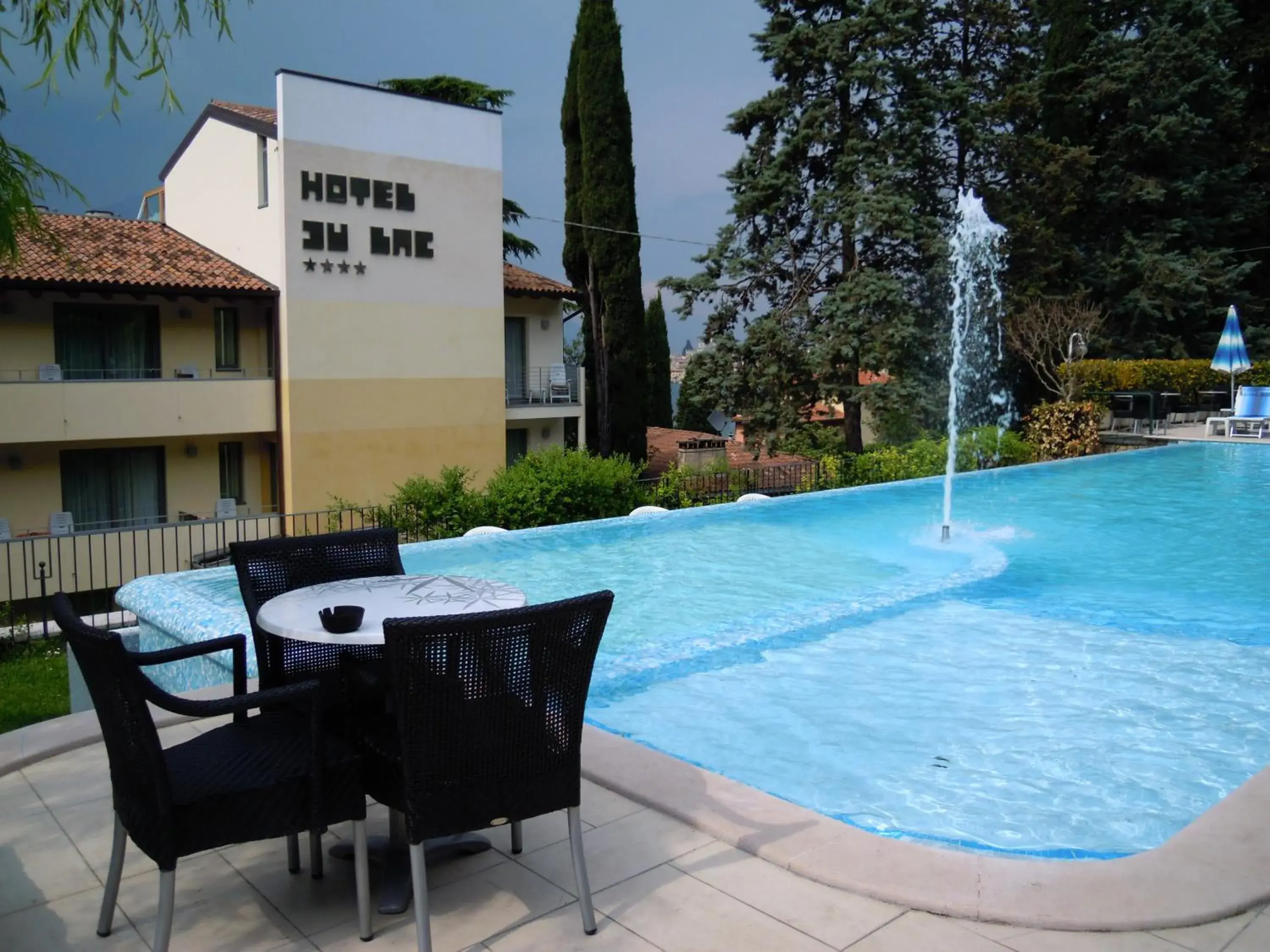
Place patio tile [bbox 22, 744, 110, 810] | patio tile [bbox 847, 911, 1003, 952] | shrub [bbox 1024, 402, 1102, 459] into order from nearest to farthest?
patio tile [bbox 847, 911, 1003, 952], patio tile [bbox 22, 744, 110, 810], shrub [bbox 1024, 402, 1102, 459]

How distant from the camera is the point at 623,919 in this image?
3.16m

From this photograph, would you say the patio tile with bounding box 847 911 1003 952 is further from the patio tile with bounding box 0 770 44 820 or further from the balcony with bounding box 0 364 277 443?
the balcony with bounding box 0 364 277 443

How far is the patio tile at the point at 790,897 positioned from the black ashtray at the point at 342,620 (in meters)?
1.34

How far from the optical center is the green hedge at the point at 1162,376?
84.0ft

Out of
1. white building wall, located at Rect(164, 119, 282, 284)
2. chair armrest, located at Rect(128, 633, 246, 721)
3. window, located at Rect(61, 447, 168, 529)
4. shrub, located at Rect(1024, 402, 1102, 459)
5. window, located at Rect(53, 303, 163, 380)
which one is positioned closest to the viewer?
chair armrest, located at Rect(128, 633, 246, 721)

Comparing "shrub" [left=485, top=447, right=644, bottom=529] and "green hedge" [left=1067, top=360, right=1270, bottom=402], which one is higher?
"green hedge" [left=1067, top=360, right=1270, bottom=402]

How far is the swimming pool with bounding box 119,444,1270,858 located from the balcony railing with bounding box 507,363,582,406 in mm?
11714

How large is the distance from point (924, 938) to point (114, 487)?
19668 mm

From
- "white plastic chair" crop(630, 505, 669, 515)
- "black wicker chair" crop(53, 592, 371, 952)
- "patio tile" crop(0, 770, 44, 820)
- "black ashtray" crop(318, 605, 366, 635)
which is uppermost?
"black ashtray" crop(318, 605, 366, 635)

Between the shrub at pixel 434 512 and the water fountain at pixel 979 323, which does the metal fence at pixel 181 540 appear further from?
the water fountain at pixel 979 323

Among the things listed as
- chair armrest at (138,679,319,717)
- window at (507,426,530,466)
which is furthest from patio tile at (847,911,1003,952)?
window at (507,426,530,466)

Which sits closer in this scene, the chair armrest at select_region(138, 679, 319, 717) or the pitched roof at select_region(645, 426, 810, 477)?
the chair armrest at select_region(138, 679, 319, 717)

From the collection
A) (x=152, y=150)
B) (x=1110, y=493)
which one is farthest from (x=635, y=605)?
(x=152, y=150)

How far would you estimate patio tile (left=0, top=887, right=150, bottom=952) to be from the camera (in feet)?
9.96
